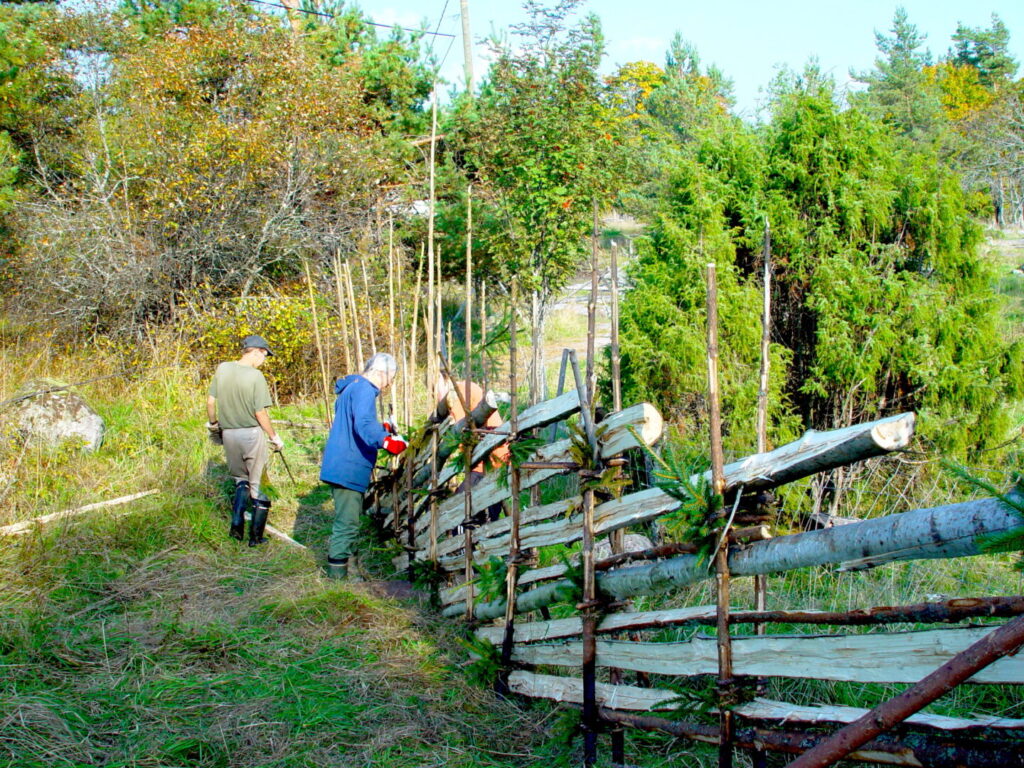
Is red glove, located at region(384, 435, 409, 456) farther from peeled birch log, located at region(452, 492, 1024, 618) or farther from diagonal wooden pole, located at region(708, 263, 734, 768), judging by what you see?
diagonal wooden pole, located at region(708, 263, 734, 768)

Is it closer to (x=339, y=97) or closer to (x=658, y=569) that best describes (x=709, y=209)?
(x=658, y=569)

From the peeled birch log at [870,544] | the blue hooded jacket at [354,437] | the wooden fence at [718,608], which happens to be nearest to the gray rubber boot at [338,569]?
the blue hooded jacket at [354,437]

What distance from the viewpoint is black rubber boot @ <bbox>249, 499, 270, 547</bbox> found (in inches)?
236

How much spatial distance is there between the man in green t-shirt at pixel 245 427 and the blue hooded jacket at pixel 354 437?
41.3 inches

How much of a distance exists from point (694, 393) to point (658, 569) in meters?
3.65

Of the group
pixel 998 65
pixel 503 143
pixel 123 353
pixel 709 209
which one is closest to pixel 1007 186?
pixel 998 65

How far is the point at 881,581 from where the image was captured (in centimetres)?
429

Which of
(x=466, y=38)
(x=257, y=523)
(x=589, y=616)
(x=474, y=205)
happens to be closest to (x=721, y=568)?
(x=589, y=616)

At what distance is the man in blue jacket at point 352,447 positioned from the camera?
5.17 metres

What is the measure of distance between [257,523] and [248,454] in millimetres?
526

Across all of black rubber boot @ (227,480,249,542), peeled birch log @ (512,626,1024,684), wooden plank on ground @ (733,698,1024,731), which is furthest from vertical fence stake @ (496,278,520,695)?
black rubber boot @ (227,480,249,542)

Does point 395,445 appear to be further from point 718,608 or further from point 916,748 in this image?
point 916,748

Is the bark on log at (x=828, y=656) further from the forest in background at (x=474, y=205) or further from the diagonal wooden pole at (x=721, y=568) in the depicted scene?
the forest in background at (x=474, y=205)

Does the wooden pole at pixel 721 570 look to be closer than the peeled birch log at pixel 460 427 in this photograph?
Yes
